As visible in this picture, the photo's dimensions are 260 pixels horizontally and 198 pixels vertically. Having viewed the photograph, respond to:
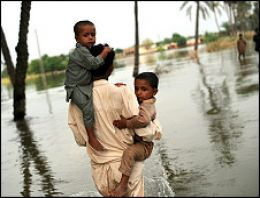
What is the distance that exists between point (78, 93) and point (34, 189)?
143 inches

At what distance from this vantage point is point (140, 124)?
295 centimetres

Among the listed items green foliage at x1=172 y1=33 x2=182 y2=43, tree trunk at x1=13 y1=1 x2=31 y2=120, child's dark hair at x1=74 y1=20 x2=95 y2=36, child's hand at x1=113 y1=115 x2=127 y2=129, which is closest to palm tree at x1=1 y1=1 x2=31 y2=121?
tree trunk at x1=13 y1=1 x2=31 y2=120

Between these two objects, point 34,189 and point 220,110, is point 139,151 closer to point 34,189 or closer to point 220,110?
point 34,189

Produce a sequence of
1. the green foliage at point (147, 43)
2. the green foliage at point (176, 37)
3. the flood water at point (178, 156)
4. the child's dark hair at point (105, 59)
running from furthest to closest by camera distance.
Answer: the green foliage at point (176, 37), the green foliage at point (147, 43), the flood water at point (178, 156), the child's dark hair at point (105, 59)

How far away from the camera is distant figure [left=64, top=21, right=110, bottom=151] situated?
3.02 m

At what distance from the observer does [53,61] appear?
89.4 meters

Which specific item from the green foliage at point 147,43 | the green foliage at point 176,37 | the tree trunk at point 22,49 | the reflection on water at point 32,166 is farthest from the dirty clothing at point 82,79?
the green foliage at point 176,37

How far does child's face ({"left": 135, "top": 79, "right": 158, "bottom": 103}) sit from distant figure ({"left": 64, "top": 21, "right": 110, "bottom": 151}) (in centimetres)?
30

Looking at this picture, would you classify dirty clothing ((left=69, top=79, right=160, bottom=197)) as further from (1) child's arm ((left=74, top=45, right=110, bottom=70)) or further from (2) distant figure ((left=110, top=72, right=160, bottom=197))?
(1) child's arm ((left=74, top=45, right=110, bottom=70))

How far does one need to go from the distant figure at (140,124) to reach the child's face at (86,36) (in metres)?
0.41

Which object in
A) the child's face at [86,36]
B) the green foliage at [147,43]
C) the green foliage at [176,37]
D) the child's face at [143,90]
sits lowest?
the green foliage at [147,43]

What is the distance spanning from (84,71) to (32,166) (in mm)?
5100

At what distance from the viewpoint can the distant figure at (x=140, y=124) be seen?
298 cm

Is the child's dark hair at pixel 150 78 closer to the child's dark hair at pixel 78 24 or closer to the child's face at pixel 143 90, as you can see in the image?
the child's face at pixel 143 90
